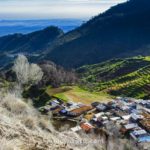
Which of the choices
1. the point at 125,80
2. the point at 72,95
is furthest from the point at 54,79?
the point at 125,80

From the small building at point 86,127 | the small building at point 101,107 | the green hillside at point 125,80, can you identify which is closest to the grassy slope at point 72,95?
the small building at point 101,107

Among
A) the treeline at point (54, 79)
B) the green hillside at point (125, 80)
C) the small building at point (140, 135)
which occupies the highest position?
the small building at point (140, 135)

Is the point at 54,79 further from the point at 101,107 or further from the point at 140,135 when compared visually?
the point at 140,135

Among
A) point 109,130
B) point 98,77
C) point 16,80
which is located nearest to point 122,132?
point 109,130

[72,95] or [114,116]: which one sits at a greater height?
[114,116]

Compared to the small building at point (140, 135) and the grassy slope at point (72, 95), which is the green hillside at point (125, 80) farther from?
the small building at point (140, 135)
